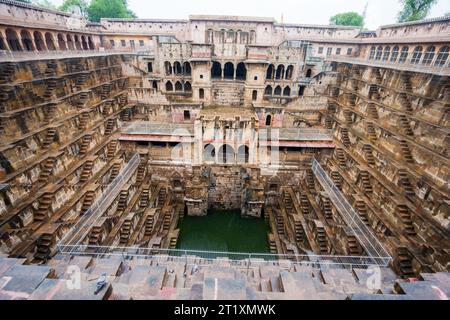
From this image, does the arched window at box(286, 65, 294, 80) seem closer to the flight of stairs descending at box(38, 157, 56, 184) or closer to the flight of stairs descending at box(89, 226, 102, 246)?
the flight of stairs descending at box(38, 157, 56, 184)

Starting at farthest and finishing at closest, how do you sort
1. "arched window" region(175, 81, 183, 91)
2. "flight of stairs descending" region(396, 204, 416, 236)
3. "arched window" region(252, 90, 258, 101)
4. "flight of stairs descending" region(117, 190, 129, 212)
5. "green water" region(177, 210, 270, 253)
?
"arched window" region(175, 81, 183, 91), "arched window" region(252, 90, 258, 101), "green water" region(177, 210, 270, 253), "flight of stairs descending" region(117, 190, 129, 212), "flight of stairs descending" region(396, 204, 416, 236)

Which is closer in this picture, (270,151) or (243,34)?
(270,151)

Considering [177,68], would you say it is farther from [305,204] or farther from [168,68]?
[305,204]

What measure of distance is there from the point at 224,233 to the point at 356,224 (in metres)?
9.99

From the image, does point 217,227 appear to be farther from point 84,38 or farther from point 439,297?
point 84,38

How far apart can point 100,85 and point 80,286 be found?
790 inches

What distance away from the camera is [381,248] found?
11461mm

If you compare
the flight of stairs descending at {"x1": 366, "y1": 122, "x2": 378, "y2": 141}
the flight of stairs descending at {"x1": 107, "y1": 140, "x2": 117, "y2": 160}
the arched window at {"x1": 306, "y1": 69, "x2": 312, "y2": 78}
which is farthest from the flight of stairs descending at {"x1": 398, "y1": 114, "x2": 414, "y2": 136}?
the flight of stairs descending at {"x1": 107, "y1": 140, "x2": 117, "y2": 160}

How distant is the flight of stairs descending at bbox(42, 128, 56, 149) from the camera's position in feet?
46.2

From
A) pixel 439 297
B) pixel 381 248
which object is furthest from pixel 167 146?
pixel 439 297

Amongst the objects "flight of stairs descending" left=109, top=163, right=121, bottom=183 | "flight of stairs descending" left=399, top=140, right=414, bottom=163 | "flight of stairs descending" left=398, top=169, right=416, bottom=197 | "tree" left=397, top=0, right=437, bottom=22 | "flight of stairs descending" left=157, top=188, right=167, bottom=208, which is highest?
"tree" left=397, top=0, right=437, bottom=22

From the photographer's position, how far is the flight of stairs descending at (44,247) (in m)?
10.6

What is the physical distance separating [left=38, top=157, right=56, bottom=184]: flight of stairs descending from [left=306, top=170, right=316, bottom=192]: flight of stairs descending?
19.1 meters

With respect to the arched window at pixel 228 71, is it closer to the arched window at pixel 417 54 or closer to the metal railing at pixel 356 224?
the metal railing at pixel 356 224
